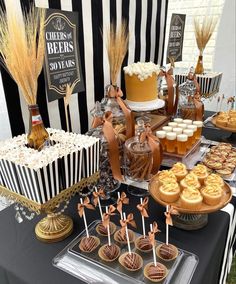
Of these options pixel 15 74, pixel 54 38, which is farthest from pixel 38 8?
pixel 15 74

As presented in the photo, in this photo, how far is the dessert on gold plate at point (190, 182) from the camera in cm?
92

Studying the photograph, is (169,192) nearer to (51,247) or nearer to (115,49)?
(51,247)

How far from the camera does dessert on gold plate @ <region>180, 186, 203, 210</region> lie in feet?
2.74

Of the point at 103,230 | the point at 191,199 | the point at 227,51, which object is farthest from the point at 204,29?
the point at 103,230

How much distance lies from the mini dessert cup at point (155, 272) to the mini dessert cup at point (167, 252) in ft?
0.11

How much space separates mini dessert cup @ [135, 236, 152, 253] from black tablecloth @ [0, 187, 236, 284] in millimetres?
77

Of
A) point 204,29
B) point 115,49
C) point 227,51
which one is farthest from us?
point 227,51

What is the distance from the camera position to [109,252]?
76 centimetres

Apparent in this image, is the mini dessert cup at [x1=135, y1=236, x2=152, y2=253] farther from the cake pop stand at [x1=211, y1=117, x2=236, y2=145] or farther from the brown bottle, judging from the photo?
the cake pop stand at [x1=211, y1=117, x2=236, y2=145]

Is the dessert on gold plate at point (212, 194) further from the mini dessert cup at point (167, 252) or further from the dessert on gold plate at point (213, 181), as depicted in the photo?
the mini dessert cup at point (167, 252)

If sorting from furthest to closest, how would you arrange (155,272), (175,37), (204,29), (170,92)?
(175,37) → (204,29) → (170,92) → (155,272)

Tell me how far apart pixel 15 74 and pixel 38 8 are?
1.42 ft

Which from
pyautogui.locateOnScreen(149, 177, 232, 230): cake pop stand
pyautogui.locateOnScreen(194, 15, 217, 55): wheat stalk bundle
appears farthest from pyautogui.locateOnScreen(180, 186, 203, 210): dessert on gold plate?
pyautogui.locateOnScreen(194, 15, 217, 55): wheat stalk bundle

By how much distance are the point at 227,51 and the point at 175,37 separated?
1.01 m
